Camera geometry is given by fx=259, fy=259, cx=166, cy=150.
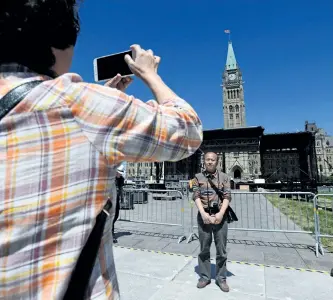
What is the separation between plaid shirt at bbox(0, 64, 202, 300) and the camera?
72 cm

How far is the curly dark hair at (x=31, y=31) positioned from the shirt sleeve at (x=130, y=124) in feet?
0.61

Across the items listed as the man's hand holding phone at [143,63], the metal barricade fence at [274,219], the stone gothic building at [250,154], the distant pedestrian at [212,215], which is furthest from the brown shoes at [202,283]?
the stone gothic building at [250,154]

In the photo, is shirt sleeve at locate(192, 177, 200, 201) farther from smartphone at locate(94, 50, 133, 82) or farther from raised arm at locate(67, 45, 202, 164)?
raised arm at locate(67, 45, 202, 164)

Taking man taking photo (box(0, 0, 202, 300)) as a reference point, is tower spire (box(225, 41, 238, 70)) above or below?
above

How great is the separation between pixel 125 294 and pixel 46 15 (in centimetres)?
401

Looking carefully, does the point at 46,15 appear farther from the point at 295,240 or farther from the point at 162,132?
the point at 295,240

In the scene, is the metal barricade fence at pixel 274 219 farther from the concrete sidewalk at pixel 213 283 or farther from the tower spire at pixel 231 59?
the tower spire at pixel 231 59

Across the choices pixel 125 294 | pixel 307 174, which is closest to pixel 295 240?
pixel 125 294

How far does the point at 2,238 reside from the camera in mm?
708

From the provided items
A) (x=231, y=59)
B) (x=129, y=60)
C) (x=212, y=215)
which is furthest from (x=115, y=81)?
(x=231, y=59)

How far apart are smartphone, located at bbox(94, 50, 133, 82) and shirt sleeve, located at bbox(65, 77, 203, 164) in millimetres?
389

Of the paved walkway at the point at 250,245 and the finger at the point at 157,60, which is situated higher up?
the finger at the point at 157,60

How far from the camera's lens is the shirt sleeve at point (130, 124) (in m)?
0.76

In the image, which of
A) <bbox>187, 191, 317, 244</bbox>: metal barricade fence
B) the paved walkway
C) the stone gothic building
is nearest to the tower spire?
the stone gothic building
